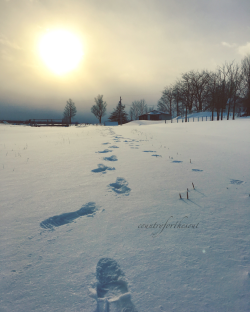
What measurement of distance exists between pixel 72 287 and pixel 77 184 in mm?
1625

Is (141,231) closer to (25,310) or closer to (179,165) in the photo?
(25,310)

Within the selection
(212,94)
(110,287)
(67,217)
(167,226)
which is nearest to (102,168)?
(67,217)

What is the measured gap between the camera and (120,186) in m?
2.61

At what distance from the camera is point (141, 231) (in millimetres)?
1616

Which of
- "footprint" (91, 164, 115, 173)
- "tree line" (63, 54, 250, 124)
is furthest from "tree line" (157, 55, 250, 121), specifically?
"footprint" (91, 164, 115, 173)

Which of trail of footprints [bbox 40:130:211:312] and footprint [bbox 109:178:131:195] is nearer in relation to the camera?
trail of footprints [bbox 40:130:211:312]

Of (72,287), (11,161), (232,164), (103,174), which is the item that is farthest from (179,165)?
(11,161)

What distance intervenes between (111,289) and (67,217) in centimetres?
94

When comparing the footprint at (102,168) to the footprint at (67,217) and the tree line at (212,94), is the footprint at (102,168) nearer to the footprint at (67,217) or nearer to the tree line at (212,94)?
the footprint at (67,217)

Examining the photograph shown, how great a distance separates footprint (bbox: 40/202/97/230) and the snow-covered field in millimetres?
10

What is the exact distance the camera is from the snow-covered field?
1.04 m

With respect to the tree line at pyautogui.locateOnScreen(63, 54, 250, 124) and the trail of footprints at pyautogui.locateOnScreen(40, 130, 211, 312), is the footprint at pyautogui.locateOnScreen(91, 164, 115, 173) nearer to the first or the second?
the trail of footprints at pyautogui.locateOnScreen(40, 130, 211, 312)

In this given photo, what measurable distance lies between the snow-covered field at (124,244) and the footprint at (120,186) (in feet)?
0.05

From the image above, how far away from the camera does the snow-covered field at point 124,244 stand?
1040 millimetres
